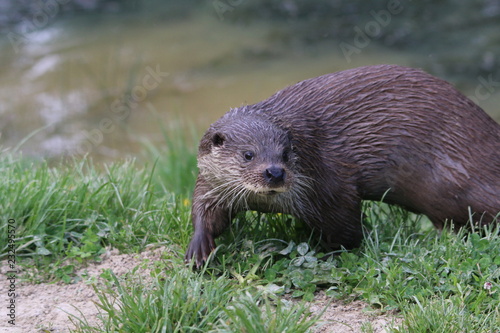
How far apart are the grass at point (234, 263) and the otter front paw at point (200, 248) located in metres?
0.06

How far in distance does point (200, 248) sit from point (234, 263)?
158 mm

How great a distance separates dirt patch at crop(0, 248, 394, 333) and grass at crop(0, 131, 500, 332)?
5 centimetres

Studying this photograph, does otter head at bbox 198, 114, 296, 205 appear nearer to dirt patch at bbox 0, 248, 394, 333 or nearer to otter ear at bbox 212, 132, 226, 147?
otter ear at bbox 212, 132, 226, 147

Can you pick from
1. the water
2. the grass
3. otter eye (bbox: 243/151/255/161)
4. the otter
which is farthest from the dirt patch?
the water

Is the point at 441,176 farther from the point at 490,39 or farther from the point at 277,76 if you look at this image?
the point at 490,39

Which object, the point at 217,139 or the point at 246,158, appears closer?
the point at 246,158

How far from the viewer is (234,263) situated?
3.12m

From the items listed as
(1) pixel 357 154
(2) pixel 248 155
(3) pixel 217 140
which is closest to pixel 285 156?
(2) pixel 248 155

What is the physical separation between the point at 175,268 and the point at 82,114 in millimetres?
4940

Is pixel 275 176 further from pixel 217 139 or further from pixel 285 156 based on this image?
pixel 217 139

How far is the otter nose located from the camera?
9.46 ft

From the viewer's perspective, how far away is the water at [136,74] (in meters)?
7.31

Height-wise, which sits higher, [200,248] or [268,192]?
[268,192]

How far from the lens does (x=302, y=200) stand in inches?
124
